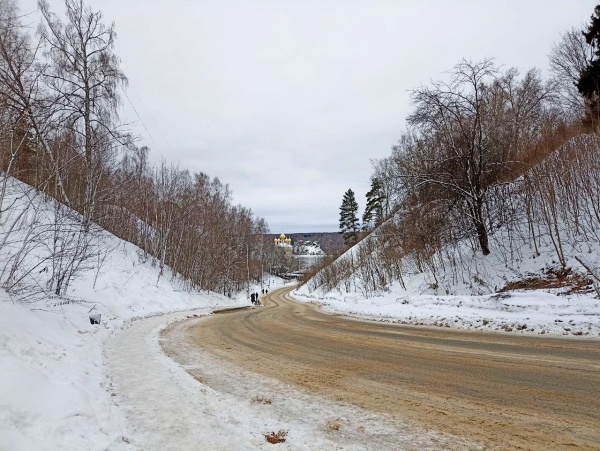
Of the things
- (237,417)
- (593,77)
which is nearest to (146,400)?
(237,417)

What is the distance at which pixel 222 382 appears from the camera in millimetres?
6688

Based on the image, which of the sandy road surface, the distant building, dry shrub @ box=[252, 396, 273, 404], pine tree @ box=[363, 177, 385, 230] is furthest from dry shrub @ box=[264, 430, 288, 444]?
the distant building

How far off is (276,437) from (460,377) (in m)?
3.49

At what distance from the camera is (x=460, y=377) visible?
20.5 feet

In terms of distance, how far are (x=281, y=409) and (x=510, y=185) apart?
2078cm

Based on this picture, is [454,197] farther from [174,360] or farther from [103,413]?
[103,413]

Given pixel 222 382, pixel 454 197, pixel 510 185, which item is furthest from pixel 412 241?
pixel 222 382

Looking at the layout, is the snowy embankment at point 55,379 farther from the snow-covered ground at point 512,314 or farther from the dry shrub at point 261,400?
the snow-covered ground at point 512,314

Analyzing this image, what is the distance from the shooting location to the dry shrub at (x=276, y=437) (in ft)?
13.4

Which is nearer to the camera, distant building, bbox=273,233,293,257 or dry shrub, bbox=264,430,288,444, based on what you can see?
dry shrub, bbox=264,430,288,444

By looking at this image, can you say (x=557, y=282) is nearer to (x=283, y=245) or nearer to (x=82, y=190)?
(x=82, y=190)

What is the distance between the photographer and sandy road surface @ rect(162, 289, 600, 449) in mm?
4230

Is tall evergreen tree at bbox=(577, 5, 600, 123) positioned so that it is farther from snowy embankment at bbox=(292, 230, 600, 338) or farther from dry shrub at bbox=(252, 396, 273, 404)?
dry shrub at bbox=(252, 396, 273, 404)

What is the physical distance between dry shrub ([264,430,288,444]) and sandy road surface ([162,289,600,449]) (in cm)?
135
